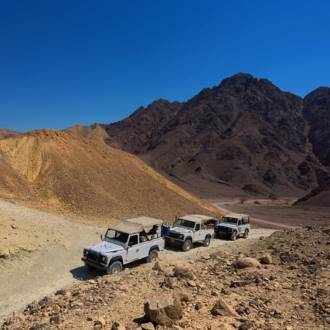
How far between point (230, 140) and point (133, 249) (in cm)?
12564

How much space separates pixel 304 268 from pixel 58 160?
22794 mm

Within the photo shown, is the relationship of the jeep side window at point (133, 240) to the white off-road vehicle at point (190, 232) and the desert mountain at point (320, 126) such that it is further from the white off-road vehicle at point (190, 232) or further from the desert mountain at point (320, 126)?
the desert mountain at point (320, 126)

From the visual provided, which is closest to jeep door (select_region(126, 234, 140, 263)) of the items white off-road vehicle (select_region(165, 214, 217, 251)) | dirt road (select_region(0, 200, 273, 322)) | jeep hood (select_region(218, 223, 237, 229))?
dirt road (select_region(0, 200, 273, 322))

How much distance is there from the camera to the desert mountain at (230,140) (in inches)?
4547

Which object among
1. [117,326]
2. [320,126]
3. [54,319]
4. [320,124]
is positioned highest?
[320,124]

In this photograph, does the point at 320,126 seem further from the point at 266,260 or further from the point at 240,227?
the point at 266,260

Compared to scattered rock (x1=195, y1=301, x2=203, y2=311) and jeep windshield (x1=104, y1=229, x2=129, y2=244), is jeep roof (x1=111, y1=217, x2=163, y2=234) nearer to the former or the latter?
jeep windshield (x1=104, y1=229, x2=129, y2=244)

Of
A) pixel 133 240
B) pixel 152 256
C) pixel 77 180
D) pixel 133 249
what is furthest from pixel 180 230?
pixel 77 180

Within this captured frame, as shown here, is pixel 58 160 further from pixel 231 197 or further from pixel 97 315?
pixel 231 197

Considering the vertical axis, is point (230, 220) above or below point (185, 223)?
above

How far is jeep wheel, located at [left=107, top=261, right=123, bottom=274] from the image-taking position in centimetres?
1214

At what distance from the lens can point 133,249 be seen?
43.0ft

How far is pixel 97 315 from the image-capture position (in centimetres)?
741

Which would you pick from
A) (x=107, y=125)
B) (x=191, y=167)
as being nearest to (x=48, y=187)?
(x=191, y=167)
